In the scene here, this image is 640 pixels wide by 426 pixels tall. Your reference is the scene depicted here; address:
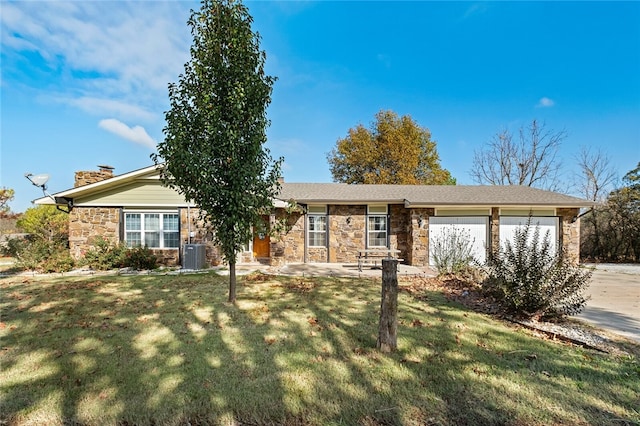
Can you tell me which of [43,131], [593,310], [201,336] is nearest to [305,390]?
[201,336]

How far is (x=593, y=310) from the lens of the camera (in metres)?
5.85

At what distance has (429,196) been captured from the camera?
12766 millimetres

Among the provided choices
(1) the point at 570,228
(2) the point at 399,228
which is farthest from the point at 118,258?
(1) the point at 570,228

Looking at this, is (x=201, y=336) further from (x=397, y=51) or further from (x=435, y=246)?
(x=397, y=51)

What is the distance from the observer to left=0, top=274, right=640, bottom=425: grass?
2533 millimetres

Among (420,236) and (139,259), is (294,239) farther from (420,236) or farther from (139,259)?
(139,259)

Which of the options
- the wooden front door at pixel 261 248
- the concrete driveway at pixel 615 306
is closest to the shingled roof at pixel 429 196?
the wooden front door at pixel 261 248

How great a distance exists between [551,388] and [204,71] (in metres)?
6.86

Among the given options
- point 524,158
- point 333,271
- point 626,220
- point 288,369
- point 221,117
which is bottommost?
point 333,271

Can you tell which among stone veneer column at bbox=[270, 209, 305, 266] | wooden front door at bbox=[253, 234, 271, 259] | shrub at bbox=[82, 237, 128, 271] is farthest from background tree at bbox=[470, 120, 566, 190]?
shrub at bbox=[82, 237, 128, 271]

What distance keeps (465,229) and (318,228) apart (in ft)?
20.4

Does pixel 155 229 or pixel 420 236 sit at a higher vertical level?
pixel 155 229

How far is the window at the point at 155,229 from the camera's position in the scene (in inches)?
453

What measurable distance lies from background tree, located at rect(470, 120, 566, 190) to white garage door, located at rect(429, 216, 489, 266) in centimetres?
1573
